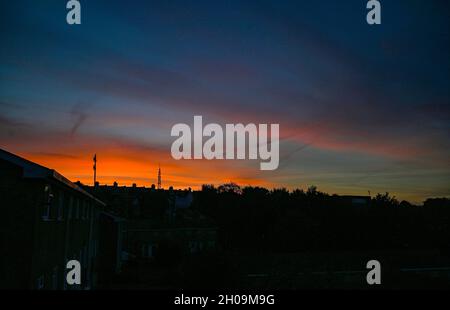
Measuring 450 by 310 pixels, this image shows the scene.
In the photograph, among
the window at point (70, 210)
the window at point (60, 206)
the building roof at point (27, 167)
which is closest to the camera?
the building roof at point (27, 167)

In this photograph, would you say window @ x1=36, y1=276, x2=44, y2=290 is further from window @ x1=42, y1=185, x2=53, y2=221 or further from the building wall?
window @ x1=42, y1=185, x2=53, y2=221

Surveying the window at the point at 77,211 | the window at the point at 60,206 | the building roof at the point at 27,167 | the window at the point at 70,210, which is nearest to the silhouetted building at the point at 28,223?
the building roof at the point at 27,167

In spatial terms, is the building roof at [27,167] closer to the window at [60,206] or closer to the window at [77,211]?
the window at [60,206]

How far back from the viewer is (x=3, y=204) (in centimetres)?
1278

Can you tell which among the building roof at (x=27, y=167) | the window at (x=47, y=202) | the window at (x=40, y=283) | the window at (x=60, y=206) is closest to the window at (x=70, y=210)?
the window at (x=60, y=206)

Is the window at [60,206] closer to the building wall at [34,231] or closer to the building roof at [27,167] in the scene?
the building wall at [34,231]

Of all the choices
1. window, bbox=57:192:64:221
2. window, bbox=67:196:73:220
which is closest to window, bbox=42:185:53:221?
window, bbox=57:192:64:221

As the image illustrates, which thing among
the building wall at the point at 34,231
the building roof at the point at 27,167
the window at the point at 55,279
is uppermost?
the building roof at the point at 27,167

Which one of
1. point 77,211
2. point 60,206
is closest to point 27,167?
point 60,206

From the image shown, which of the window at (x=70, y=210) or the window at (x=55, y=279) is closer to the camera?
the window at (x=55, y=279)

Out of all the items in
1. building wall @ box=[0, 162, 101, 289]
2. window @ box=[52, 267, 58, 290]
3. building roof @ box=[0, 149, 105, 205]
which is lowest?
window @ box=[52, 267, 58, 290]

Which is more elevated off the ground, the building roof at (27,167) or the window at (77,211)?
the building roof at (27,167)

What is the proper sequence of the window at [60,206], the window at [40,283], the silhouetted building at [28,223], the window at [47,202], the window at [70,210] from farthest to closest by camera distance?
the window at [70,210] < the window at [60,206] < the window at [47,202] < the window at [40,283] < the silhouetted building at [28,223]
